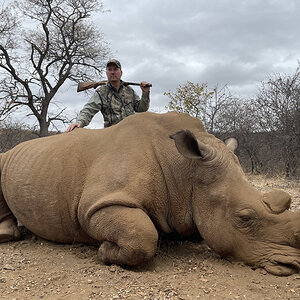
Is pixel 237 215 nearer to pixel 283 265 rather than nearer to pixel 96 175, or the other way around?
pixel 283 265

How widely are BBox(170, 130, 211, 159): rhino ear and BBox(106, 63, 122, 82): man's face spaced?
11.0 ft

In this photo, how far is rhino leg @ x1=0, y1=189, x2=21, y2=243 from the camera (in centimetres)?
444

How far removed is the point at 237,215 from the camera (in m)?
3.19

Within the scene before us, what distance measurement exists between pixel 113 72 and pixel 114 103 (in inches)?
22.3

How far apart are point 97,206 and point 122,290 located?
3.06ft

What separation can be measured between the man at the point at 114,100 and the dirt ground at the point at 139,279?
3.06 m

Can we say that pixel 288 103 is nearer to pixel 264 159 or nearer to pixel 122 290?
pixel 264 159

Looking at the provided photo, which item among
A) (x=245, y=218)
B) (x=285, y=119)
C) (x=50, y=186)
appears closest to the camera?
(x=245, y=218)

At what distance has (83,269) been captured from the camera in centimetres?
323

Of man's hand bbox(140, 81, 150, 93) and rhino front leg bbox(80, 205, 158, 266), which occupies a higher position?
man's hand bbox(140, 81, 150, 93)

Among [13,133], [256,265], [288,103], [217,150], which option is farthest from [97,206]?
[13,133]

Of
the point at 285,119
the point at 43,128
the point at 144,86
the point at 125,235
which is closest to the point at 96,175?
the point at 125,235

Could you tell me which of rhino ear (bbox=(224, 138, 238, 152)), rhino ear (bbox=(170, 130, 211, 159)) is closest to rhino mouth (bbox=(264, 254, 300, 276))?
rhino ear (bbox=(170, 130, 211, 159))

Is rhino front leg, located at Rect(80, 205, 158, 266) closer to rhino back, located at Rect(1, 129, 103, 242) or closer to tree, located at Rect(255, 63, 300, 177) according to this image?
rhino back, located at Rect(1, 129, 103, 242)
